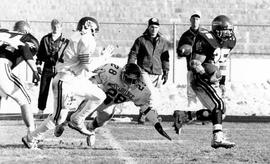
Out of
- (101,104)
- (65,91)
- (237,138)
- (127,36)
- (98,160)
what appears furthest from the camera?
(127,36)

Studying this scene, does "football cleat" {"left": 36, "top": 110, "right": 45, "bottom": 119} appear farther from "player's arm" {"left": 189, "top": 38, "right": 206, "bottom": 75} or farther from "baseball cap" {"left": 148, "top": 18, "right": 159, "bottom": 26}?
"player's arm" {"left": 189, "top": 38, "right": 206, "bottom": 75}

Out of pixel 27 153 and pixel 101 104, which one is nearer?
pixel 27 153

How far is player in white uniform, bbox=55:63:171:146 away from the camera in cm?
1066

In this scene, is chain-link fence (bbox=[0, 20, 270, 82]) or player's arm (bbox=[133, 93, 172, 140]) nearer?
player's arm (bbox=[133, 93, 172, 140])

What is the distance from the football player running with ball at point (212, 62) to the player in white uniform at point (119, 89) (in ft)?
2.37

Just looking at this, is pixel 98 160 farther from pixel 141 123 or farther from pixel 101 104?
pixel 141 123

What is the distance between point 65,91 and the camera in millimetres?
10039

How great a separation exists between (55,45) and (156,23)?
1887 millimetres

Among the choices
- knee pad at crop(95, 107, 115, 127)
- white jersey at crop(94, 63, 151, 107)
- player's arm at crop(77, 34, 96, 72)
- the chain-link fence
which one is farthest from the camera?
the chain-link fence

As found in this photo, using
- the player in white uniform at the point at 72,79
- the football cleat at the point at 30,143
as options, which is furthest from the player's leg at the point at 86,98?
the football cleat at the point at 30,143

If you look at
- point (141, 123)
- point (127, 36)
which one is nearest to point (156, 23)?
point (141, 123)

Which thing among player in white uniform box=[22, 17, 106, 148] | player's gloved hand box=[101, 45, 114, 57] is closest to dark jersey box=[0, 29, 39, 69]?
player in white uniform box=[22, 17, 106, 148]

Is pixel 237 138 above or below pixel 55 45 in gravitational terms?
below

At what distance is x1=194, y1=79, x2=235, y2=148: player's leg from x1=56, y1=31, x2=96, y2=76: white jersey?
143 cm
